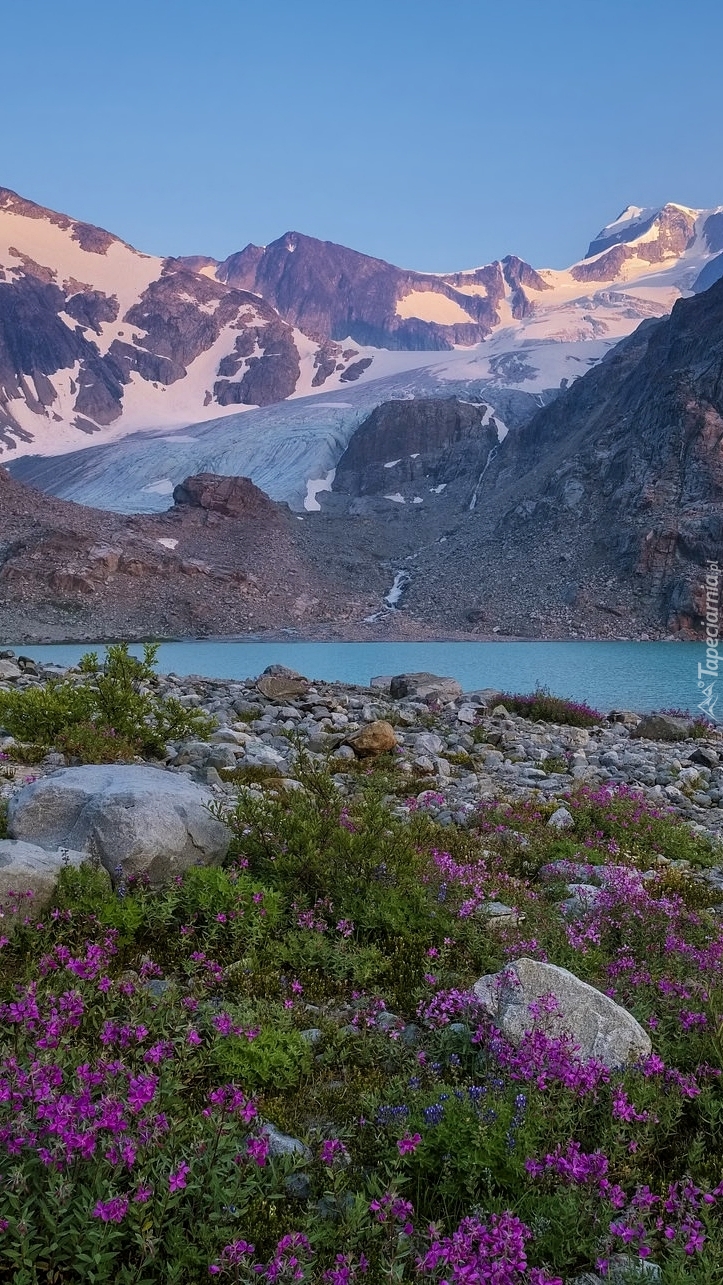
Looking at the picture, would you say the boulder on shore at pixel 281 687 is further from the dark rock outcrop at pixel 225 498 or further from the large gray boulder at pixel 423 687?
the dark rock outcrop at pixel 225 498

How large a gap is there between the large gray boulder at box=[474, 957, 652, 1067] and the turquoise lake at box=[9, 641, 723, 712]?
943 inches

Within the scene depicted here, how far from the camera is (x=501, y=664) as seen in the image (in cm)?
4722

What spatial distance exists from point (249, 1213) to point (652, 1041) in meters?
2.27

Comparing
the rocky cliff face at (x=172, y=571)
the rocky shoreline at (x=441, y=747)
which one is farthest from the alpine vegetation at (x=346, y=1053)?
the rocky cliff face at (x=172, y=571)

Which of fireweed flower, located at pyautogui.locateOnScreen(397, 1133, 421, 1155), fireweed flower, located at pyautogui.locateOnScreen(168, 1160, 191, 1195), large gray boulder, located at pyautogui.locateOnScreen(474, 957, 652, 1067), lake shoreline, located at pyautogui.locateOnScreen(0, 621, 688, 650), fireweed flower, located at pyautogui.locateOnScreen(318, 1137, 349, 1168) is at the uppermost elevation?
fireweed flower, located at pyautogui.locateOnScreen(168, 1160, 191, 1195)

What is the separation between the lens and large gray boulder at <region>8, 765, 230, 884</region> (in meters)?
5.55

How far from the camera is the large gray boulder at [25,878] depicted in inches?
185

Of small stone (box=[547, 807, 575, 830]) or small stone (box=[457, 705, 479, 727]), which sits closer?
small stone (box=[547, 807, 575, 830])

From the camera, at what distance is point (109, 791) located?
603cm

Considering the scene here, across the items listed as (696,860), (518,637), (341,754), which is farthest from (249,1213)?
(518,637)

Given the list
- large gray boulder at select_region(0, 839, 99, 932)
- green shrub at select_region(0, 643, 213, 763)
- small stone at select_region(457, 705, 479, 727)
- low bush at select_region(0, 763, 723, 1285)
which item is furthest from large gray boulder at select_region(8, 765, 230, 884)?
small stone at select_region(457, 705, 479, 727)

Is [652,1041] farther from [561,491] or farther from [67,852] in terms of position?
[561,491]

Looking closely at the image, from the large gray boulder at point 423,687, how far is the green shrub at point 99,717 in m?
10.4

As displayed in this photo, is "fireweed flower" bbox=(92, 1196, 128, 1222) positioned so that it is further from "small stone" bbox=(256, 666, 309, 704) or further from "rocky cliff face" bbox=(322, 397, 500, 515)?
"rocky cliff face" bbox=(322, 397, 500, 515)
